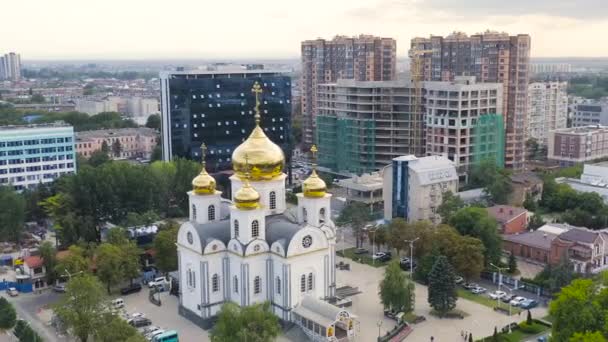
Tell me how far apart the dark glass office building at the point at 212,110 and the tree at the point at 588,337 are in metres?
38.4

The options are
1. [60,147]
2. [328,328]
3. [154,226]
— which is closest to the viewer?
[328,328]

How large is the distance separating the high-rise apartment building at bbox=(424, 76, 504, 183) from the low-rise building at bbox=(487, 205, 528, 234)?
12753mm

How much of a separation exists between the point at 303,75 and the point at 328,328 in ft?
184

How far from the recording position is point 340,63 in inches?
2940

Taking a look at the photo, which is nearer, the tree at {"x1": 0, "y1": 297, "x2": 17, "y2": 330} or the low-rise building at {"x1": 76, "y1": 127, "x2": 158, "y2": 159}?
the tree at {"x1": 0, "y1": 297, "x2": 17, "y2": 330}

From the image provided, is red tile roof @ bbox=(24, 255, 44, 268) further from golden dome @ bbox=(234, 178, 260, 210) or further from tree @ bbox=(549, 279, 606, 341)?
tree @ bbox=(549, 279, 606, 341)

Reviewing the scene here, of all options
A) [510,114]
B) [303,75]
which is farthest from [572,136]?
[303,75]

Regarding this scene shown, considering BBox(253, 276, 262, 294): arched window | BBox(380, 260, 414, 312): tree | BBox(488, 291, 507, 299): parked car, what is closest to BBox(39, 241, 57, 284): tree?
BBox(253, 276, 262, 294): arched window

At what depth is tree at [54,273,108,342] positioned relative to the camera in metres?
25.2

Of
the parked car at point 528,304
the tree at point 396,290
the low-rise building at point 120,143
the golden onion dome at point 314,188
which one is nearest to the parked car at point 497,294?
the parked car at point 528,304

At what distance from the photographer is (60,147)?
176 ft

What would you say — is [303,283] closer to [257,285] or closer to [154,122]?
[257,285]

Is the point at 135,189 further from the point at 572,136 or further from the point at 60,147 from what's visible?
the point at 572,136

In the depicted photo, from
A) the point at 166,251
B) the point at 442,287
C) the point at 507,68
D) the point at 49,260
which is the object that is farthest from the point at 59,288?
the point at 507,68
